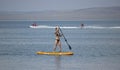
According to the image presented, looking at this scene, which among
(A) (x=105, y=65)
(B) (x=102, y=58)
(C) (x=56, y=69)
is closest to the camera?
(C) (x=56, y=69)

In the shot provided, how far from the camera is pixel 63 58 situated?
30031 mm

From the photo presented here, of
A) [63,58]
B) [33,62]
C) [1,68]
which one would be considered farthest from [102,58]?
[1,68]

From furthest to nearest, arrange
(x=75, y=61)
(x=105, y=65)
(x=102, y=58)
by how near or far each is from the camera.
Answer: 1. (x=102, y=58)
2. (x=75, y=61)
3. (x=105, y=65)

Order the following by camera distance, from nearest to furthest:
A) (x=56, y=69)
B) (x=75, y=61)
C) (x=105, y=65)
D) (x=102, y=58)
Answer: (x=56, y=69) → (x=105, y=65) → (x=75, y=61) → (x=102, y=58)

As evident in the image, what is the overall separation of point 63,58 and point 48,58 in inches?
36.2

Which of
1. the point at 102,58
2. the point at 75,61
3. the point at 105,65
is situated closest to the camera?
the point at 105,65

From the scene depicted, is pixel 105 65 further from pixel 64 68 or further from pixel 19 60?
pixel 19 60

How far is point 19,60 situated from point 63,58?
2.80m

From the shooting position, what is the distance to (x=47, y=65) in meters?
26.2

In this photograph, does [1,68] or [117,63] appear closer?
[1,68]

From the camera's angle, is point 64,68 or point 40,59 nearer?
point 64,68

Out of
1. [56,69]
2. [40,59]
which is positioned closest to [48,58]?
[40,59]

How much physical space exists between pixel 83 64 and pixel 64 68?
218 cm

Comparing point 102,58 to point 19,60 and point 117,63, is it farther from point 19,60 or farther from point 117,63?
point 19,60
